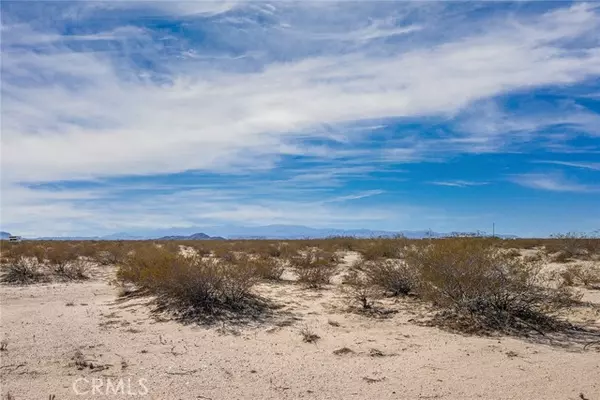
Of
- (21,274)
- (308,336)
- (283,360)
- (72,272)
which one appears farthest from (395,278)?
(21,274)

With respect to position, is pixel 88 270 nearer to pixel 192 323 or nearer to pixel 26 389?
pixel 192 323

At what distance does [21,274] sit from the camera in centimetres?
1625

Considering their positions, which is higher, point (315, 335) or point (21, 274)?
point (21, 274)

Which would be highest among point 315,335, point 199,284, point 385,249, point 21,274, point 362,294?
point 385,249

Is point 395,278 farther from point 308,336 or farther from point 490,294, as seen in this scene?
point 308,336

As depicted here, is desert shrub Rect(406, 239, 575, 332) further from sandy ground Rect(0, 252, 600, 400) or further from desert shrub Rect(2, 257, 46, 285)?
desert shrub Rect(2, 257, 46, 285)

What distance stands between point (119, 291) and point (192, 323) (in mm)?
4674

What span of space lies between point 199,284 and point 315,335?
9.08 ft

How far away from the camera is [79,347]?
764cm

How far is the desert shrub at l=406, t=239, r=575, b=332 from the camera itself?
8.59m

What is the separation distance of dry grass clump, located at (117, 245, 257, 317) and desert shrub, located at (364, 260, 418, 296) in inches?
132

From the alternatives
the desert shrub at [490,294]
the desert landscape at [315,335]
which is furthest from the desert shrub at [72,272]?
the desert shrub at [490,294]

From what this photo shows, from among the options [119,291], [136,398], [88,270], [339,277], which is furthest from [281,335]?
[88,270]

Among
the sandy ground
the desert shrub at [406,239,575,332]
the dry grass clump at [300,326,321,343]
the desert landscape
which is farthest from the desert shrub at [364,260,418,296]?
the dry grass clump at [300,326,321,343]
